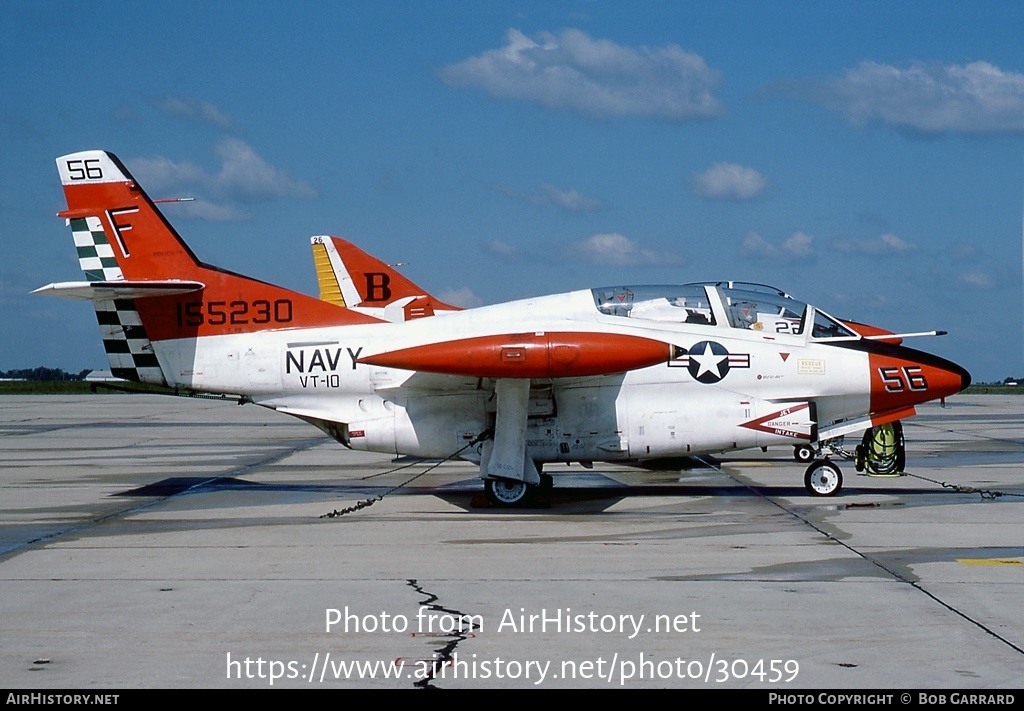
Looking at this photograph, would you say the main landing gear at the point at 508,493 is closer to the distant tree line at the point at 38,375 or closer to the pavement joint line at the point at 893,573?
the pavement joint line at the point at 893,573

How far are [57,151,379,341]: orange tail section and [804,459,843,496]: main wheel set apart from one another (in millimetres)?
6298

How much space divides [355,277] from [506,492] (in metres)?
15.3

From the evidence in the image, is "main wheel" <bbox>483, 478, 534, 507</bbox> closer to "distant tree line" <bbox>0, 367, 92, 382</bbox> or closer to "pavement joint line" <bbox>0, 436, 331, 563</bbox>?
"pavement joint line" <bbox>0, 436, 331, 563</bbox>

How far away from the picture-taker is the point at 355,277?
1129 inches

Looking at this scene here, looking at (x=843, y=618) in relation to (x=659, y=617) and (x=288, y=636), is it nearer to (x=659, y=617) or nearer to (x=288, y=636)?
(x=659, y=617)

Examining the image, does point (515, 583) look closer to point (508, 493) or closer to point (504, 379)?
point (504, 379)

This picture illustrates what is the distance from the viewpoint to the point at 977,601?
8414 mm

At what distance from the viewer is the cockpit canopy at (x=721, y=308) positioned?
14.6 m

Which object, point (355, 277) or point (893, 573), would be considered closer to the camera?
point (893, 573)

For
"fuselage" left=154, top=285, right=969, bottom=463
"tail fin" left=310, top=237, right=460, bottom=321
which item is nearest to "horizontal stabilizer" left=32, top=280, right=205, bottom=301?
"fuselage" left=154, top=285, right=969, bottom=463

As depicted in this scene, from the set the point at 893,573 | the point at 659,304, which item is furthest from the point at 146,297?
the point at 893,573

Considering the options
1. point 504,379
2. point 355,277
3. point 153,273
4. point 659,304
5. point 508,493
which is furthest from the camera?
point 355,277
